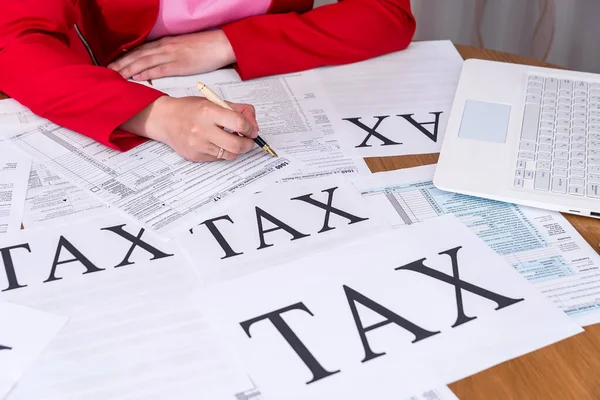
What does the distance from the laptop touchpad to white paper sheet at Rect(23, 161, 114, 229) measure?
1.57 feet

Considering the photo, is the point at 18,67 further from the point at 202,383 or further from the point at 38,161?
the point at 202,383

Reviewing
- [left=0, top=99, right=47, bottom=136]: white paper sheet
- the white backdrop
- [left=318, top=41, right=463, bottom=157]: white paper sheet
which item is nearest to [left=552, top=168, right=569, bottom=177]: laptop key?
[left=318, top=41, right=463, bottom=157]: white paper sheet

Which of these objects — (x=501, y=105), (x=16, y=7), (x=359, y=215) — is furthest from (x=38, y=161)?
(x=501, y=105)

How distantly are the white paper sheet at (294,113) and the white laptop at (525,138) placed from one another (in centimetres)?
14

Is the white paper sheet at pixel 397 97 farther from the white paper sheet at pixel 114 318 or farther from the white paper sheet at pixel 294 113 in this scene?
the white paper sheet at pixel 114 318

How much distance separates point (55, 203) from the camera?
0.85 m

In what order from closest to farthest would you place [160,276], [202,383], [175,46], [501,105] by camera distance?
1. [202,383]
2. [160,276]
3. [501,105]
4. [175,46]

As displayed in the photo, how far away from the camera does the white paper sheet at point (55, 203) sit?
0.82 meters

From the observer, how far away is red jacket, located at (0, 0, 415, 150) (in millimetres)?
970

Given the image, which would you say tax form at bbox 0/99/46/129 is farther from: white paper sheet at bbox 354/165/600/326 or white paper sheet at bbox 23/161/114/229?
white paper sheet at bbox 354/165/600/326

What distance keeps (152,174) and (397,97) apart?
0.40 m

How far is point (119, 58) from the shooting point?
1.15 m

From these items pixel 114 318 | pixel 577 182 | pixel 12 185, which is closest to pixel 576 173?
pixel 577 182

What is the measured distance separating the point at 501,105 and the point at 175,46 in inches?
20.1
